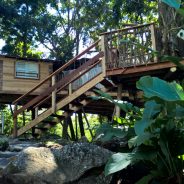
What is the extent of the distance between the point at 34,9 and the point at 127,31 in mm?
15551

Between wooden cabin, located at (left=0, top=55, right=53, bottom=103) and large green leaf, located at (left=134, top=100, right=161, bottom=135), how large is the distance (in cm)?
1316

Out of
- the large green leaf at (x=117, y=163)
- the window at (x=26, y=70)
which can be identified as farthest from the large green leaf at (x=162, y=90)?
the window at (x=26, y=70)

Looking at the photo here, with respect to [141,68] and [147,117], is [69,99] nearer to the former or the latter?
[141,68]

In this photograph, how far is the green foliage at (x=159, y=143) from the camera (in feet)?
12.5

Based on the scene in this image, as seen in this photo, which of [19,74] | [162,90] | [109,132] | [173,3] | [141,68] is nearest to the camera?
[162,90]

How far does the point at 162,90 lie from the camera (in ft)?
11.3

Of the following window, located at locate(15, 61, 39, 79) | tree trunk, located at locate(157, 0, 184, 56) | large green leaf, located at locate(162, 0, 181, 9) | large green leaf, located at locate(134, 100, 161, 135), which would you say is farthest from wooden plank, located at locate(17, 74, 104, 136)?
large green leaf, located at locate(162, 0, 181, 9)

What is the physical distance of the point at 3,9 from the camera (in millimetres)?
23031

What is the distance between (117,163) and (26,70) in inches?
598

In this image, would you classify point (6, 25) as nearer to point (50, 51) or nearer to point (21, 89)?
point (50, 51)

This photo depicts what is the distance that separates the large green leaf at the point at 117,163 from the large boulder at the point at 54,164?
91 cm

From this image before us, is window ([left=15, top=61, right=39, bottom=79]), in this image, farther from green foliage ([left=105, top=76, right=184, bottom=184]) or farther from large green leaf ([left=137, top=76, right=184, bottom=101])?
large green leaf ([left=137, top=76, right=184, bottom=101])

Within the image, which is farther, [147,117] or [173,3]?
[147,117]

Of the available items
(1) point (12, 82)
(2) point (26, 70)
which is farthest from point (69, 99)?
(2) point (26, 70)
